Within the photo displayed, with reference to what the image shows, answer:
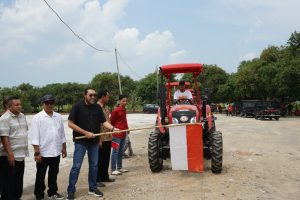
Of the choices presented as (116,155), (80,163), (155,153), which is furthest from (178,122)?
(80,163)

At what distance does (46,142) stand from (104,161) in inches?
72.7

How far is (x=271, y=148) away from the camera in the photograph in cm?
1334

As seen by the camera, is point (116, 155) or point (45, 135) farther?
point (116, 155)

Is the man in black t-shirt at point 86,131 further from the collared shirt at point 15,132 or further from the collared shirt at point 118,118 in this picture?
the collared shirt at point 118,118

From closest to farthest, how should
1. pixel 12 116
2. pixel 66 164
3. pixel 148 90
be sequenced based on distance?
pixel 12 116
pixel 66 164
pixel 148 90

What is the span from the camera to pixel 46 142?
257 inches

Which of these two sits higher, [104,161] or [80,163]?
[80,163]

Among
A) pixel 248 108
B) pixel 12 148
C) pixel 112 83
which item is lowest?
pixel 12 148

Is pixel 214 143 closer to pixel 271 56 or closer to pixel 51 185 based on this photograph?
pixel 51 185

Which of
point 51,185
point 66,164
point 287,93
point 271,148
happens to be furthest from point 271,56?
point 51,185

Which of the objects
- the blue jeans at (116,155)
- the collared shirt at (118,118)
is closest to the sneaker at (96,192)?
the blue jeans at (116,155)

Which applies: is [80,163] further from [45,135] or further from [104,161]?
[104,161]

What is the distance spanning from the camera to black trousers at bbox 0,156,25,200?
6.02m

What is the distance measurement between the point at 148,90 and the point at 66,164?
66.4m
